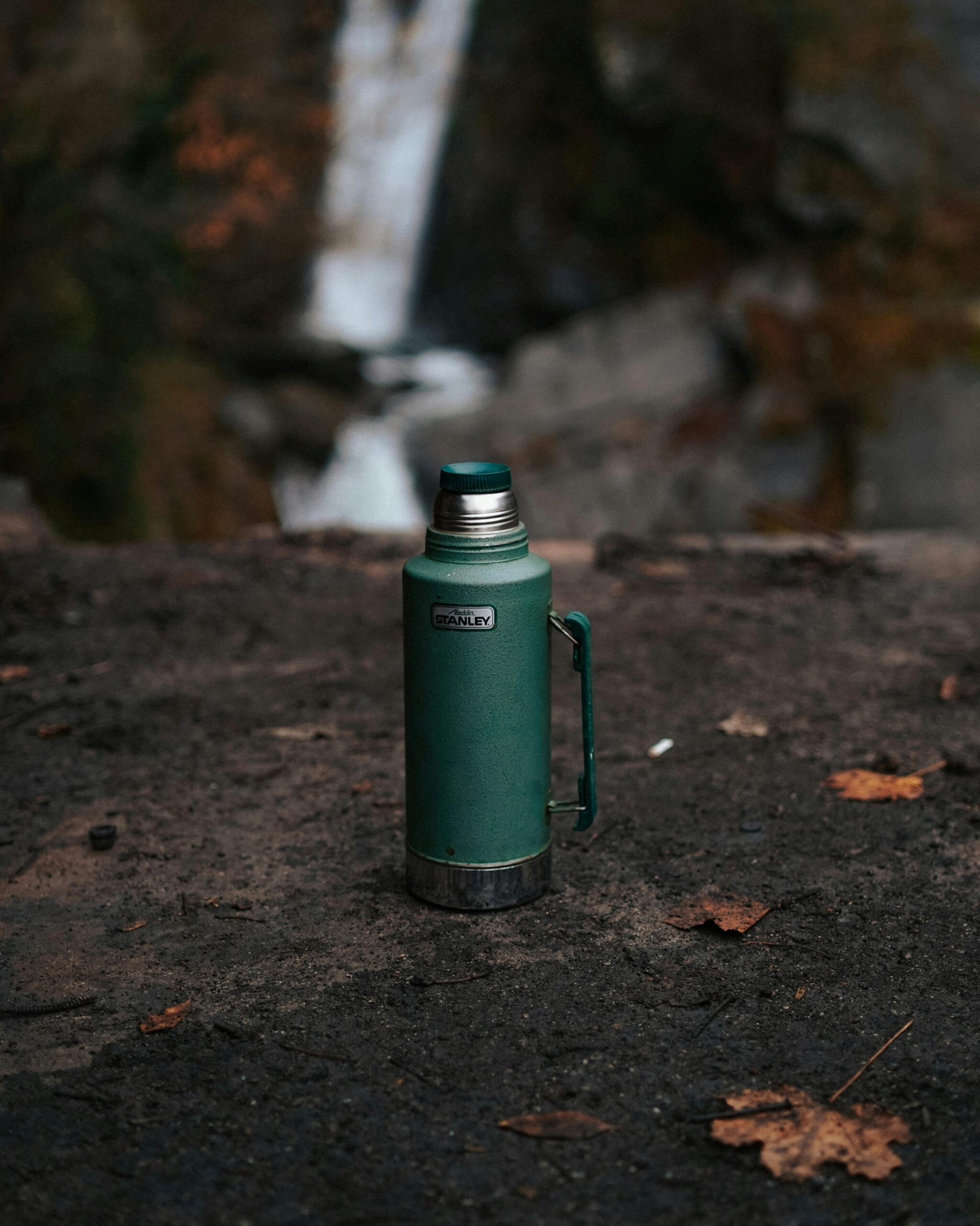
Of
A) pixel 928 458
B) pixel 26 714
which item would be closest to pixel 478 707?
Result: pixel 26 714

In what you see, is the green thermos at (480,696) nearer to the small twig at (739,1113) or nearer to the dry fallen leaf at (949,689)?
the small twig at (739,1113)

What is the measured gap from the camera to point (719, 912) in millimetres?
2971

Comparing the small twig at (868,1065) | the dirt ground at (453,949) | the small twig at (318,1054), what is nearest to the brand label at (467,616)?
the dirt ground at (453,949)

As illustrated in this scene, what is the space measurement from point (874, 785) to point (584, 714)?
118cm

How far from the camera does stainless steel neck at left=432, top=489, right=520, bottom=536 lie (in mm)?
2836

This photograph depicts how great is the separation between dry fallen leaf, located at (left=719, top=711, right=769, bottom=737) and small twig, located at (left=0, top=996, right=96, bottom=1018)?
2.26m

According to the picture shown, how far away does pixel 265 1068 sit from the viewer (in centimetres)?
241

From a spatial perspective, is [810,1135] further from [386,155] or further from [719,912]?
[386,155]

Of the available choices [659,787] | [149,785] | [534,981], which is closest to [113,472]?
[149,785]

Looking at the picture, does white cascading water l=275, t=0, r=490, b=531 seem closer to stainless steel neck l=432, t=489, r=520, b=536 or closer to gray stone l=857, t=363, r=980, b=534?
gray stone l=857, t=363, r=980, b=534

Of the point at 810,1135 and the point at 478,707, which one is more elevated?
the point at 478,707

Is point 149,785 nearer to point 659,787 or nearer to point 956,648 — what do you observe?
point 659,787

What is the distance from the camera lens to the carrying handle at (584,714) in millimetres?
2969

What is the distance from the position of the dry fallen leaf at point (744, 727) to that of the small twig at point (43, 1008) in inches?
89.0
